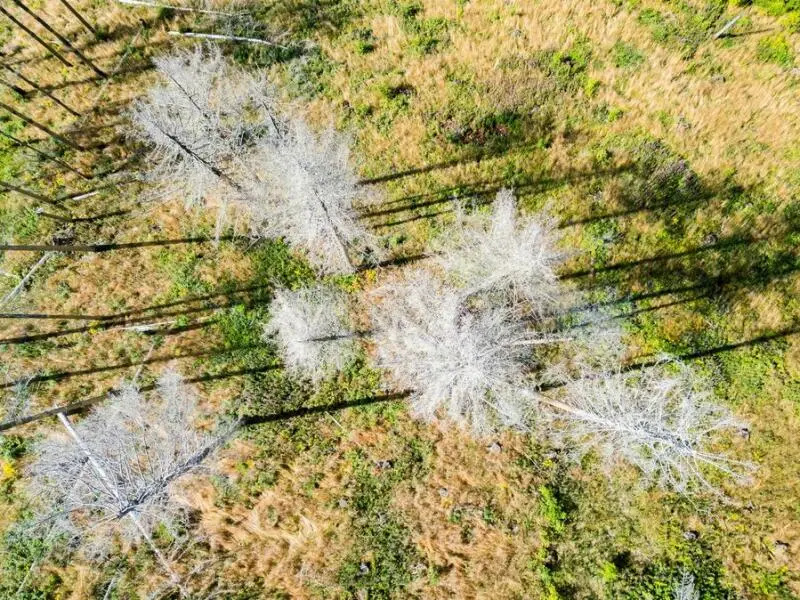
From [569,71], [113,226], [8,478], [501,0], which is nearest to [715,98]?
[569,71]

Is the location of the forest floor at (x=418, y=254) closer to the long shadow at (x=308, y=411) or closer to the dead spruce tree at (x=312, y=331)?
the long shadow at (x=308, y=411)

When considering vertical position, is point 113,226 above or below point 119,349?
above

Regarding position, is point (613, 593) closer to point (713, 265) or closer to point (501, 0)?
point (713, 265)

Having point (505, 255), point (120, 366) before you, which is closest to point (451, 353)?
point (505, 255)

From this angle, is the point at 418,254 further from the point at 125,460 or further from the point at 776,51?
the point at 776,51

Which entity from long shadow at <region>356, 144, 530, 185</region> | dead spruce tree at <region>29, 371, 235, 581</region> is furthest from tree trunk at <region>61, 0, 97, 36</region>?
dead spruce tree at <region>29, 371, 235, 581</region>

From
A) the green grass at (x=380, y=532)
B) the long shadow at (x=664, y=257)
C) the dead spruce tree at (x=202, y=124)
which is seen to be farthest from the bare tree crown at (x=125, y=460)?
the long shadow at (x=664, y=257)

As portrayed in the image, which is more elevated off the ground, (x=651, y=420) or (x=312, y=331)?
(x=312, y=331)
